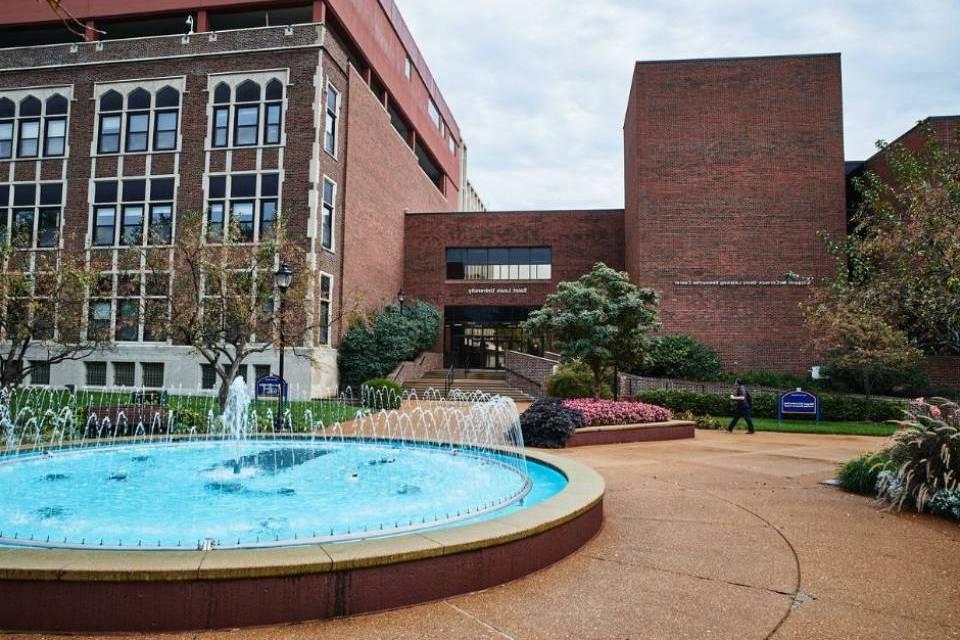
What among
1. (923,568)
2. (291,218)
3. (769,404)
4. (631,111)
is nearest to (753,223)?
(631,111)

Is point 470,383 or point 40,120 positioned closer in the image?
point 40,120

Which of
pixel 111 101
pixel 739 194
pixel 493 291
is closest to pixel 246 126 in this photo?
pixel 111 101

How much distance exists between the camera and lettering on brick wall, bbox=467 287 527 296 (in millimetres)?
38281

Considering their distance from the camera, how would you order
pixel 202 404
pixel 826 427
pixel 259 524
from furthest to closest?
1. pixel 202 404
2. pixel 826 427
3. pixel 259 524

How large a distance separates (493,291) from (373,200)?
29.0ft

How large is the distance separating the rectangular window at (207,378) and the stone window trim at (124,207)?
559cm

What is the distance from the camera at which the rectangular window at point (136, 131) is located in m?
29.4

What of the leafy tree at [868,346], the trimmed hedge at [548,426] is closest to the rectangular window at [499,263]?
the leafy tree at [868,346]

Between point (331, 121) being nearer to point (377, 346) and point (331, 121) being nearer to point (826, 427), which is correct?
point (377, 346)

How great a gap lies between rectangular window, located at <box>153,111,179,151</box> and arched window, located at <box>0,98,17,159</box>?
710 cm

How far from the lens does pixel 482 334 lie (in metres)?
38.9

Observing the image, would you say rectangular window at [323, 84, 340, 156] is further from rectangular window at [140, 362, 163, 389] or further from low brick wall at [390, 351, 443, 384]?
rectangular window at [140, 362, 163, 389]

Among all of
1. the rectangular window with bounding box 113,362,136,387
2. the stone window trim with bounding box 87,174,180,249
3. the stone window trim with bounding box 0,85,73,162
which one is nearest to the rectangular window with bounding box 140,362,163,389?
the rectangular window with bounding box 113,362,136,387

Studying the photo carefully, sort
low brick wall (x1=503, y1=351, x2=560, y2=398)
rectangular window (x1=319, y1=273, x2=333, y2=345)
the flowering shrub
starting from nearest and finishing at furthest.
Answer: the flowering shrub
rectangular window (x1=319, y1=273, x2=333, y2=345)
low brick wall (x1=503, y1=351, x2=560, y2=398)
